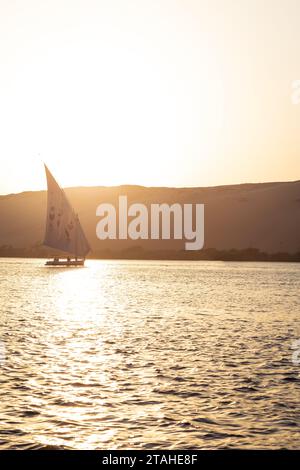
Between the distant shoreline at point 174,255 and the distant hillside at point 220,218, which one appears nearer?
the distant shoreline at point 174,255

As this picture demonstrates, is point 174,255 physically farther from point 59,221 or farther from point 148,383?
point 148,383

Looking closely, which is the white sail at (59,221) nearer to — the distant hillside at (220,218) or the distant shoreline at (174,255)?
the distant shoreline at (174,255)

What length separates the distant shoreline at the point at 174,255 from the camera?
458 feet

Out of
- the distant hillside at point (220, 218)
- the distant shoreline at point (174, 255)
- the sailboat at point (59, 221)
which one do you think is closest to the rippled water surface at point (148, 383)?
the sailboat at point (59, 221)

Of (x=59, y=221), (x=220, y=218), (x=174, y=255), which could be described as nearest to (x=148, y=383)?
(x=59, y=221)

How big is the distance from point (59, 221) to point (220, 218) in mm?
98137

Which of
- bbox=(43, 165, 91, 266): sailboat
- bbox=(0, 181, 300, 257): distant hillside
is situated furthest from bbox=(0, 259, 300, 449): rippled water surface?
bbox=(0, 181, 300, 257): distant hillside

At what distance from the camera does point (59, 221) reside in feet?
241

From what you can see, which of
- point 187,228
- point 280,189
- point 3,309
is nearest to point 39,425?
point 3,309

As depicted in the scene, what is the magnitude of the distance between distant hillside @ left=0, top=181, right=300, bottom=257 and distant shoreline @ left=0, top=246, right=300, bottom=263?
1032mm

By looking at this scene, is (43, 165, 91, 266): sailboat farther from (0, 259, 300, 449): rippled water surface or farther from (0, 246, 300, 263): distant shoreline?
(0, 246, 300, 263): distant shoreline

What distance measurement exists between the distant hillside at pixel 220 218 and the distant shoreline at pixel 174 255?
1.03 meters

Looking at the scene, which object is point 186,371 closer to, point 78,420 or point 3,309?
point 78,420

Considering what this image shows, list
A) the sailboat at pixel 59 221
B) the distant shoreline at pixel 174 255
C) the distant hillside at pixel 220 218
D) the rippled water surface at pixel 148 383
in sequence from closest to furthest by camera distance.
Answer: the rippled water surface at pixel 148 383 → the sailboat at pixel 59 221 → the distant shoreline at pixel 174 255 → the distant hillside at pixel 220 218
